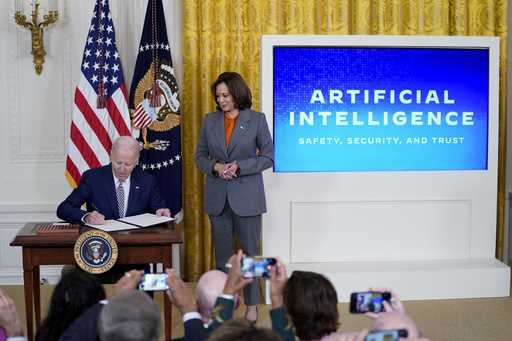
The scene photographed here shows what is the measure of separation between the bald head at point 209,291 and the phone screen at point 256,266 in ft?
0.72

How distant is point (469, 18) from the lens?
19.8 ft

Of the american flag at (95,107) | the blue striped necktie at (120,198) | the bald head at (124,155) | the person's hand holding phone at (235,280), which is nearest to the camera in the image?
the person's hand holding phone at (235,280)

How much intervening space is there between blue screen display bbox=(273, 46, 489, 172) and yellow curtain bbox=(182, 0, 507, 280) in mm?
570

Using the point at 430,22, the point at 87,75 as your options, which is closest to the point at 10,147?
the point at 87,75

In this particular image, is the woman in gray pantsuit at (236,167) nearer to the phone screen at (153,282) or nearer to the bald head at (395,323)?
the phone screen at (153,282)

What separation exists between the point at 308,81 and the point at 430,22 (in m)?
1.31

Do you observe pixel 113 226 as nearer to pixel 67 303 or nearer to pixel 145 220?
pixel 145 220

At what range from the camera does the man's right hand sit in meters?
4.20

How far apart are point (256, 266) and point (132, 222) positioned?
1.89 metres

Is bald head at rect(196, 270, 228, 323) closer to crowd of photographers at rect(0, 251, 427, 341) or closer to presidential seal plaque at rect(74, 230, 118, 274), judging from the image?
crowd of photographers at rect(0, 251, 427, 341)

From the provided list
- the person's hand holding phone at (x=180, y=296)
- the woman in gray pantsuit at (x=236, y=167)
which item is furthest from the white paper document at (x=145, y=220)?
the person's hand holding phone at (x=180, y=296)

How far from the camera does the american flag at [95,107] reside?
556 centimetres

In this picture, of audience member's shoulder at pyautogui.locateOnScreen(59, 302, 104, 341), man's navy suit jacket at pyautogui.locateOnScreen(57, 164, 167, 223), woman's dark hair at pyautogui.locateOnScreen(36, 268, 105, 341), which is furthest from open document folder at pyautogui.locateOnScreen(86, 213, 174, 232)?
audience member's shoulder at pyautogui.locateOnScreen(59, 302, 104, 341)

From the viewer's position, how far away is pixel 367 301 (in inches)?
97.2
